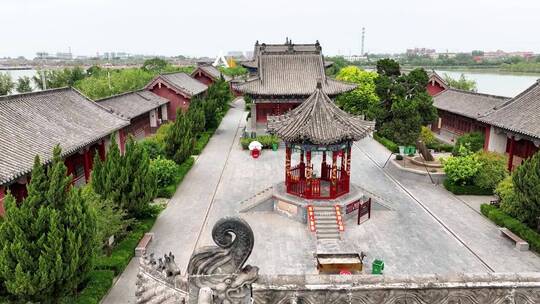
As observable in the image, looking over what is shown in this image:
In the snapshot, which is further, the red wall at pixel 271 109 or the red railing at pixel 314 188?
the red wall at pixel 271 109

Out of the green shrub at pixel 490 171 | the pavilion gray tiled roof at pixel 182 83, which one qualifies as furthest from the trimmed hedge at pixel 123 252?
the pavilion gray tiled roof at pixel 182 83

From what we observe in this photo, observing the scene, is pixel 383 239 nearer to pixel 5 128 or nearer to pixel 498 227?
pixel 498 227

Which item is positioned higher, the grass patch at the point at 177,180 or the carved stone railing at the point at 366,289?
the carved stone railing at the point at 366,289

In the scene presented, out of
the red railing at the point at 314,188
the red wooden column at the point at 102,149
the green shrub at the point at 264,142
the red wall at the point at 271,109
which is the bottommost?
the green shrub at the point at 264,142

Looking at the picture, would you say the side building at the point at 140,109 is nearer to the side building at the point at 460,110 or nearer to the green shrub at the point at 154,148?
the green shrub at the point at 154,148

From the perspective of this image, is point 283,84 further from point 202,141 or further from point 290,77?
point 202,141

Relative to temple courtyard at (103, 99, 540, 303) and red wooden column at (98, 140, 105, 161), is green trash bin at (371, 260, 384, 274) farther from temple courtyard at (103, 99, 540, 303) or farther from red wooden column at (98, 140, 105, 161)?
red wooden column at (98, 140, 105, 161)
